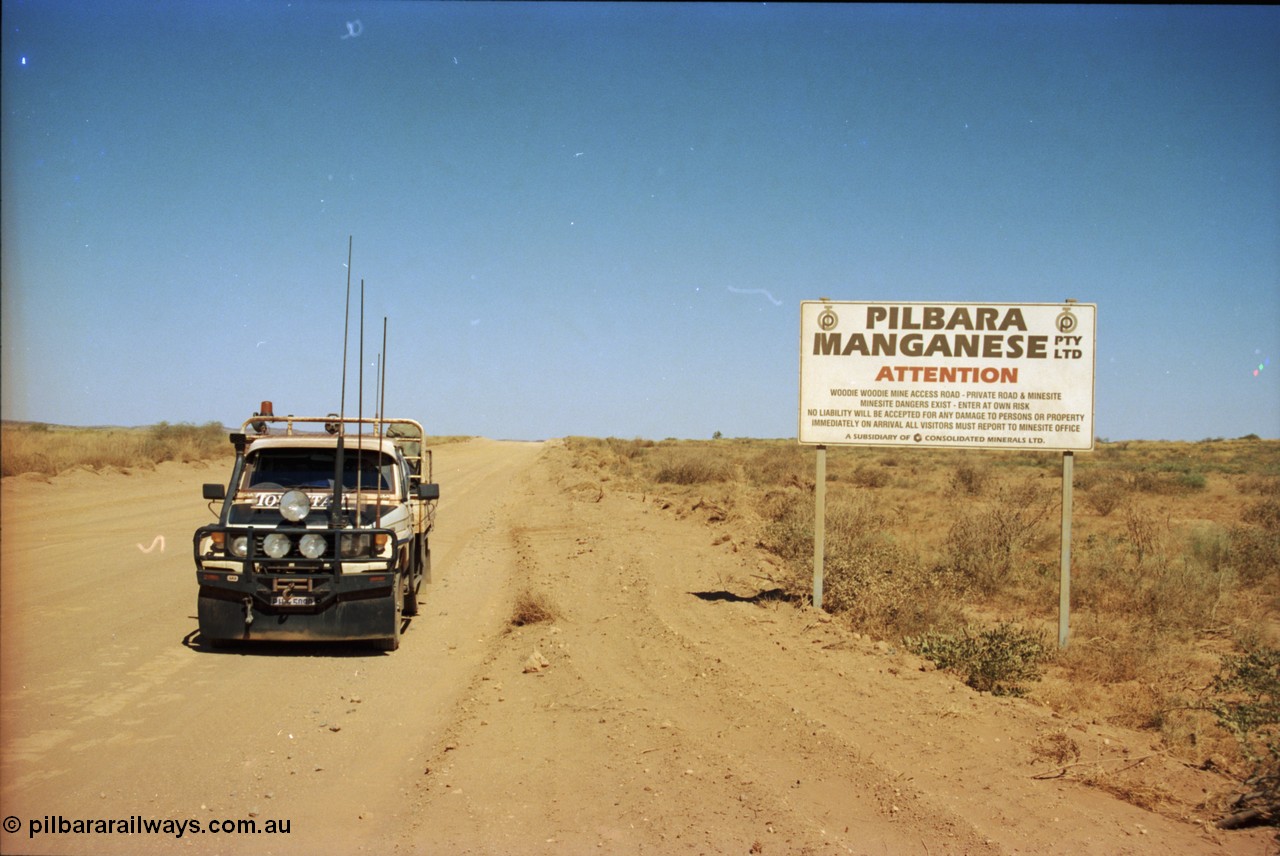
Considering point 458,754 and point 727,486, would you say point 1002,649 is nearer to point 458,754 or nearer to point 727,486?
point 458,754

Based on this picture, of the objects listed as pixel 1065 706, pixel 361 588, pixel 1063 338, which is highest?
pixel 1063 338

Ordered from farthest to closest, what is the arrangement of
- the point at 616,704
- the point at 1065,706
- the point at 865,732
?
1. the point at 1065,706
2. the point at 616,704
3. the point at 865,732

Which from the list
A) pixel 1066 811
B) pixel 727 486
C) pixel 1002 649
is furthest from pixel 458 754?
pixel 727 486

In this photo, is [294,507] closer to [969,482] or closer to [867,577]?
[867,577]

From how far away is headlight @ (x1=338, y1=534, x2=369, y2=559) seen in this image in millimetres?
8219

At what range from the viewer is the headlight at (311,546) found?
26.5ft

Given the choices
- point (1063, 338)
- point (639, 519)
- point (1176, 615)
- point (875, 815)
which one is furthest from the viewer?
point (639, 519)

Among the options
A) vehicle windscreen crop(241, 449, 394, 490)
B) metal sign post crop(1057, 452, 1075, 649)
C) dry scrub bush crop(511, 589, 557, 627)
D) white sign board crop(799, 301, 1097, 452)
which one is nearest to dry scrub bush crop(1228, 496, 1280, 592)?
metal sign post crop(1057, 452, 1075, 649)

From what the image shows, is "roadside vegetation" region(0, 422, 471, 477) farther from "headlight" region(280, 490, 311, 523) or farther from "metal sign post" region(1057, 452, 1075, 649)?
"metal sign post" region(1057, 452, 1075, 649)

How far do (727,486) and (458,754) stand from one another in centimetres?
2322

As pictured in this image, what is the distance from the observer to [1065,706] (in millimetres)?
7547

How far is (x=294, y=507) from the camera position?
8.24 metres

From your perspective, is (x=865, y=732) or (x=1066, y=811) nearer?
(x=1066, y=811)

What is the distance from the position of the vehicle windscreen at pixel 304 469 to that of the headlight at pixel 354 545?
5.24ft
